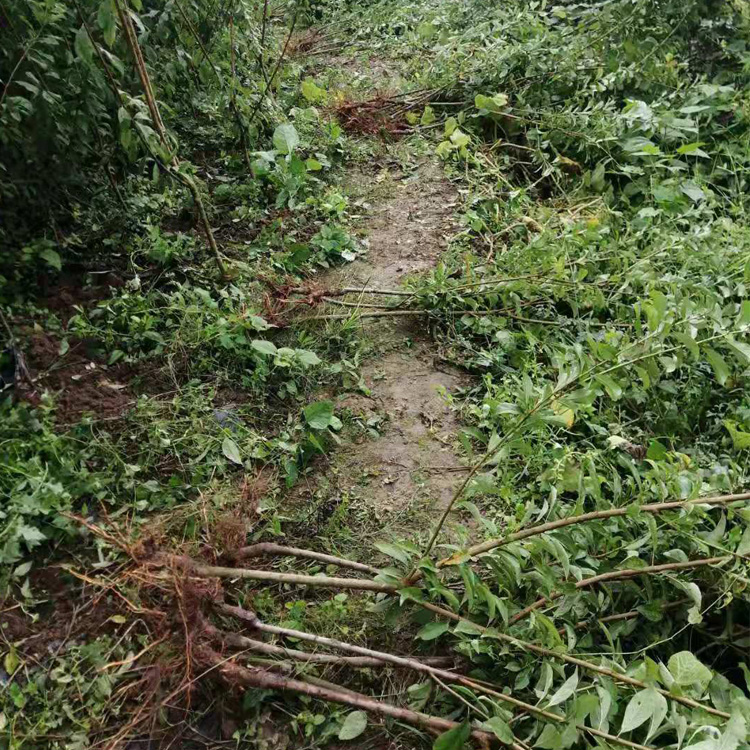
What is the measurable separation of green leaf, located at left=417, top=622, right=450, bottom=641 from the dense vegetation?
11 millimetres

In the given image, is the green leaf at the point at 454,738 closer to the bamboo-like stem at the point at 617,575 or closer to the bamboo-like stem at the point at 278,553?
the bamboo-like stem at the point at 617,575

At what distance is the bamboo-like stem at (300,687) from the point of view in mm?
1737

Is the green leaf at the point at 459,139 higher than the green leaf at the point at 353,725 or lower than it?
higher

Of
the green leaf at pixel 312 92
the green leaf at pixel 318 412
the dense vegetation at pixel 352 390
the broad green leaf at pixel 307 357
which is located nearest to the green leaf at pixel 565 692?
the dense vegetation at pixel 352 390

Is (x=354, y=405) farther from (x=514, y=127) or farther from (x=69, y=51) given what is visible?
(x=514, y=127)

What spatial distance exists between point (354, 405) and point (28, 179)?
5.17 ft

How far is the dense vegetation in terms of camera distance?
180 centimetres

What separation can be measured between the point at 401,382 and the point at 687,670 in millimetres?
1525

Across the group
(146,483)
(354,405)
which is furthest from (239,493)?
(354,405)

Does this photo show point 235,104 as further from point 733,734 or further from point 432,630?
point 733,734

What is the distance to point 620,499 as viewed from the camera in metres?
1.98

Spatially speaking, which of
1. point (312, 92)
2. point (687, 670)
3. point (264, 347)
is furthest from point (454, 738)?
point (312, 92)

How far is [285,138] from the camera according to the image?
11.4 feet

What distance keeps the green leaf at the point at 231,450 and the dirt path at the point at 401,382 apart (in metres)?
0.31
